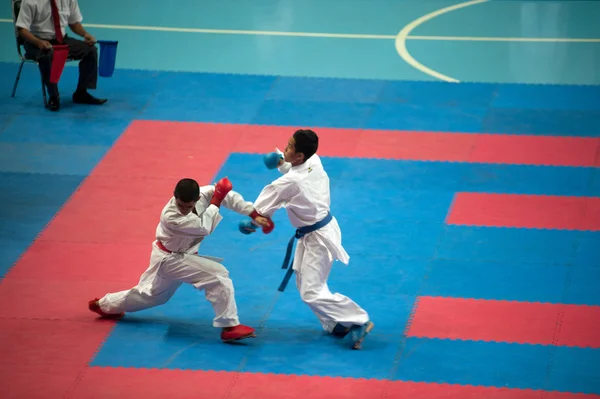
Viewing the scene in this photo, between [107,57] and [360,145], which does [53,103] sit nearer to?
[107,57]

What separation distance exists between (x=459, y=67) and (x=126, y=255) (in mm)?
6397

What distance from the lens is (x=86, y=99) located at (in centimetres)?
1308

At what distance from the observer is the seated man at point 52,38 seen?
12.4 metres

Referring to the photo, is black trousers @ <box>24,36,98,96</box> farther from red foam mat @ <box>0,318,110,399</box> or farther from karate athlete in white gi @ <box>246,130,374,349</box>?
karate athlete in white gi @ <box>246,130,374,349</box>

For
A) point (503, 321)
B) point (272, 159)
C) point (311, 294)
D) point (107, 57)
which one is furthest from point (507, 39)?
point (311, 294)

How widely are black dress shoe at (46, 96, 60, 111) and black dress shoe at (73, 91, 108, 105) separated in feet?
1.05

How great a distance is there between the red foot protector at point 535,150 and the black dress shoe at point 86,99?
508 cm

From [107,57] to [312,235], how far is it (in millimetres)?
5805

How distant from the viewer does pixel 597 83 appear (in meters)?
13.3

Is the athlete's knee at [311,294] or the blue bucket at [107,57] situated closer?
the athlete's knee at [311,294]

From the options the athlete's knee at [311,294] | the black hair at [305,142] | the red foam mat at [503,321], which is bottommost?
the red foam mat at [503,321]

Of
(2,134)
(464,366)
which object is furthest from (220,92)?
(464,366)

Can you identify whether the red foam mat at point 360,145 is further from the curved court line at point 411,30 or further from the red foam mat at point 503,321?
the red foam mat at point 503,321

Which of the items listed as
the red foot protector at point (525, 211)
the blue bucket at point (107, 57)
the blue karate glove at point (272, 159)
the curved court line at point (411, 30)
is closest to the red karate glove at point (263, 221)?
the blue karate glove at point (272, 159)
